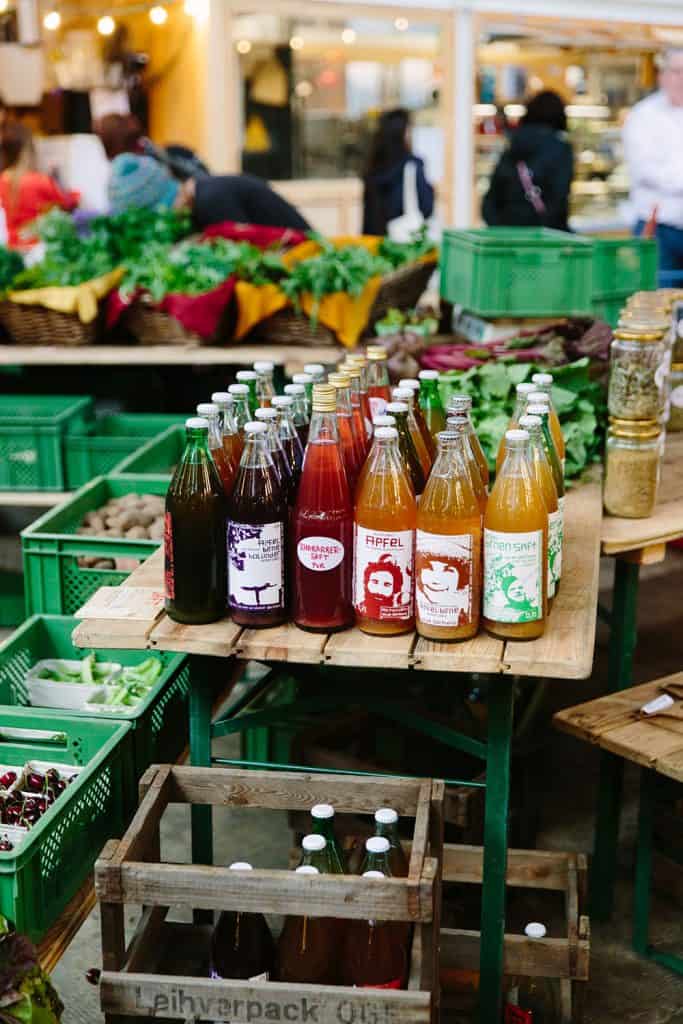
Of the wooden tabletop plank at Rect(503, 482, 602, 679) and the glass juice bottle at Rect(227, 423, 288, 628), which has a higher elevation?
the glass juice bottle at Rect(227, 423, 288, 628)

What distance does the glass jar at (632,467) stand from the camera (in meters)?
3.07

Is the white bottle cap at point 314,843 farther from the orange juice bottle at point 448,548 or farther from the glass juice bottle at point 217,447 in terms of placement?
the glass juice bottle at point 217,447

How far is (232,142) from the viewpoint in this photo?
942cm

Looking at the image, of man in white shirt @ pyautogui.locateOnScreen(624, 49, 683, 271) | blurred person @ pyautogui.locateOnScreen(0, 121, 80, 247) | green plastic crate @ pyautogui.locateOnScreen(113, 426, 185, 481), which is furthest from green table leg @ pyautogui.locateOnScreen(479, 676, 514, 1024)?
blurred person @ pyautogui.locateOnScreen(0, 121, 80, 247)

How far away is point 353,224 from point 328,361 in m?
5.64

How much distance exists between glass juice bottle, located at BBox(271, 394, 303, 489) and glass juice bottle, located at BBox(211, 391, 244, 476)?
0.09 metres

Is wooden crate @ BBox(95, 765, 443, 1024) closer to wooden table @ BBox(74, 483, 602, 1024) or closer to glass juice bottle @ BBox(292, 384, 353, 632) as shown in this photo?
wooden table @ BBox(74, 483, 602, 1024)

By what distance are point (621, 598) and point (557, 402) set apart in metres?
0.59

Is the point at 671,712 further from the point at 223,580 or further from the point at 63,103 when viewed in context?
the point at 63,103

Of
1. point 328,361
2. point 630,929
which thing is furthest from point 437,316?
point 630,929

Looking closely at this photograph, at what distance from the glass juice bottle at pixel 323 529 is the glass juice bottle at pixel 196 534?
0.15 meters

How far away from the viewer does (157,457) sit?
186 inches

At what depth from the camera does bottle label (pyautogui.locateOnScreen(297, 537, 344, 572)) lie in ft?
7.64

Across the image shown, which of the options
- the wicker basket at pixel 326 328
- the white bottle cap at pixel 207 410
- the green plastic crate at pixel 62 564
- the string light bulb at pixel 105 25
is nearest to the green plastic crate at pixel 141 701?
the green plastic crate at pixel 62 564
